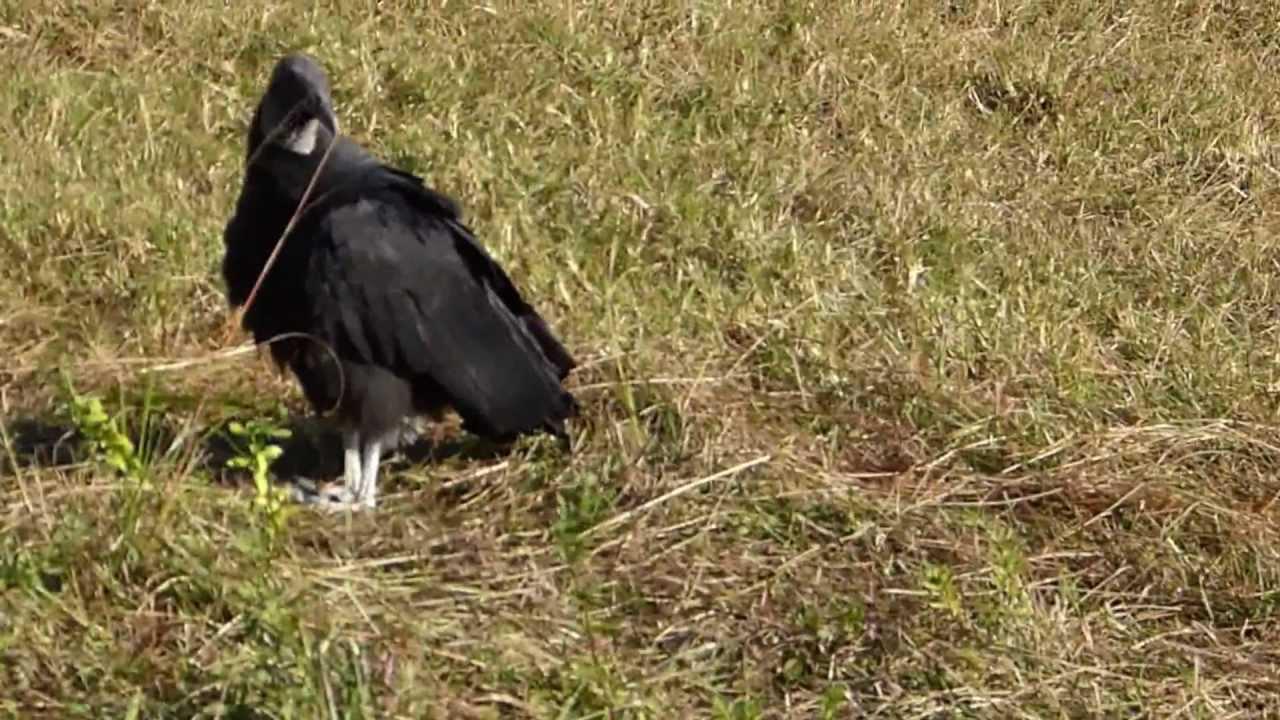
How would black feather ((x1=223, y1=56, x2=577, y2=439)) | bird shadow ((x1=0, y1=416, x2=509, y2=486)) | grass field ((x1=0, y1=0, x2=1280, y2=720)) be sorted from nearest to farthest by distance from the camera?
grass field ((x1=0, y1=0, x2=1280, y2=720)) < bird shadow ((x1=0, y1=416, x2=509, y2=486)) < black feather ((x1=223, y1=56, x2=577, y2=439))

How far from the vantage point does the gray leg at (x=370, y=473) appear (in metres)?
3.30

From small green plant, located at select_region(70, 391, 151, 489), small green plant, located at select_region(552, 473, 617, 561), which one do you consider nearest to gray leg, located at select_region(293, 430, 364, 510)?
small green plant, located at select_region(552, 473, 617, 561)

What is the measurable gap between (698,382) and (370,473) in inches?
26.9

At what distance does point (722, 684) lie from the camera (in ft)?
9.48

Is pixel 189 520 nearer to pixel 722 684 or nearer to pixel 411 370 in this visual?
pixel 411 370

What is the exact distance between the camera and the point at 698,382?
3.65 metres

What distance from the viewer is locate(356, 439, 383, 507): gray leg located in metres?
3.30

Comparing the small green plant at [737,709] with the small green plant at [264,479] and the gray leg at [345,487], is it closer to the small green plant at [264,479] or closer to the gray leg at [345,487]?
the small green plant at [264,479]

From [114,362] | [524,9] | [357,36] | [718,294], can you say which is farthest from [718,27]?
[114,362]

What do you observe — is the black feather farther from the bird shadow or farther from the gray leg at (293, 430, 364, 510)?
the bird shadow

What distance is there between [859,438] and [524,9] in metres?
2.63

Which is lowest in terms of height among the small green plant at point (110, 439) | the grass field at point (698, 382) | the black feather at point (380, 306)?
the grass field at point (698, 382)

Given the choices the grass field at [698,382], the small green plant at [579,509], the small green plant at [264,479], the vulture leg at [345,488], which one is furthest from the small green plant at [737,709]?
the vulture leg at [345,488]

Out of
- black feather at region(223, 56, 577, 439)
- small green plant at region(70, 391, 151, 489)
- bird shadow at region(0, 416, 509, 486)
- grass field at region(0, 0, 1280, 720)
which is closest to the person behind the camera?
small green plant at region(70, 391, 151, 489)
